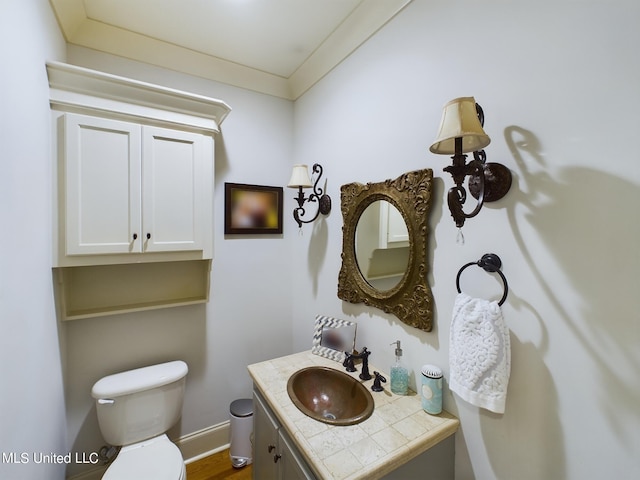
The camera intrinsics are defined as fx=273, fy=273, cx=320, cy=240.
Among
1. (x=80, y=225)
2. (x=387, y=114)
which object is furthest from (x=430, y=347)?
(x=80, y=225)

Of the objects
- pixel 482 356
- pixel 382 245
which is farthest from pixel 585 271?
pixel 382 245

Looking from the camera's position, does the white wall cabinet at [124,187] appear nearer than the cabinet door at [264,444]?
No

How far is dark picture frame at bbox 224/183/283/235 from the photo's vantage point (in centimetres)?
199

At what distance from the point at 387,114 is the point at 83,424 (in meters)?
2.47

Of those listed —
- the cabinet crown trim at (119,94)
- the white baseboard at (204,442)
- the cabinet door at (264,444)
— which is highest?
the cabinet crown trim at (119,94)

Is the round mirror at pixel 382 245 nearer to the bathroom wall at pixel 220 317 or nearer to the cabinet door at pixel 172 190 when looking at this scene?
the bathroom wall at pixel 220 317

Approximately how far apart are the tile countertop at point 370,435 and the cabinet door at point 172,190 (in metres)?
0.99

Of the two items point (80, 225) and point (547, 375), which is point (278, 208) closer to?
point (80, 225)

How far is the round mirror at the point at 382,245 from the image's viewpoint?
4.35ft

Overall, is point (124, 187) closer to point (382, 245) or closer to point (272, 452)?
point (382, 245)

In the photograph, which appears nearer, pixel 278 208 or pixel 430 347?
pixel 430 347

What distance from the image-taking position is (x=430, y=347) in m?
1.21

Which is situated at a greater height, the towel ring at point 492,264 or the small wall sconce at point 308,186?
the small wall sconce at point 308,186

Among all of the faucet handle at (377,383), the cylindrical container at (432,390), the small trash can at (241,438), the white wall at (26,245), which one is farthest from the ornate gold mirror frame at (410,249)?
the white wall at (26,245)
